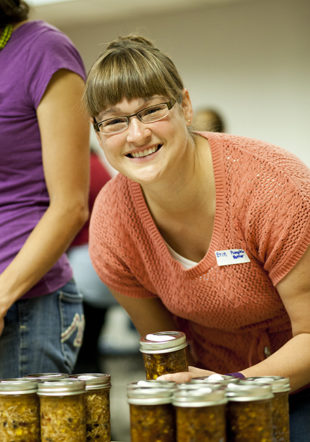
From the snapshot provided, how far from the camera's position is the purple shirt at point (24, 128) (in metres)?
1.46

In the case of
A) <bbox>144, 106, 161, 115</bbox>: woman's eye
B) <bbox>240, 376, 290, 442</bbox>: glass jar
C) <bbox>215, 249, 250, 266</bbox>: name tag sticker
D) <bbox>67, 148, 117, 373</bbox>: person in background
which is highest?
<bbox>144, 106, 161, 115</bbox>: woman's eye

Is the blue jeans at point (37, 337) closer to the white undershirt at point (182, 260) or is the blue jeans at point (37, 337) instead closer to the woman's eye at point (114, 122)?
the white undershirt at point (182, 260)

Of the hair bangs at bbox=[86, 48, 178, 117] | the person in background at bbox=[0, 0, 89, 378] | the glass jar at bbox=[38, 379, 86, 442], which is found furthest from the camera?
the person in background at bbox=[0, 0, 89, 378]

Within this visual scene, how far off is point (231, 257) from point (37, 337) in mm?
482

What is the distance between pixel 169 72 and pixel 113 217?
360 mm

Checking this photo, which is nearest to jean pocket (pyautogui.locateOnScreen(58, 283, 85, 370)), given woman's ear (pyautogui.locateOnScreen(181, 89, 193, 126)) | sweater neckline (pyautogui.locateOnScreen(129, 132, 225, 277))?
sweater neckline (pyautogui.locateOnScreen(129, 132, 225, 277))

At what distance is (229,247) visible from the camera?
134cm

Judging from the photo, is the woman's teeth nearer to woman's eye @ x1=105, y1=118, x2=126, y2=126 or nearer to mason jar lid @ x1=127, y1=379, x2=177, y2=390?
woman's eye @ x1=105, y1=118, x2=126, y2=126

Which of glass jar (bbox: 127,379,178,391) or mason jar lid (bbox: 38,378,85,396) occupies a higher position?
glass jar (bbox: 127,379,178,391)

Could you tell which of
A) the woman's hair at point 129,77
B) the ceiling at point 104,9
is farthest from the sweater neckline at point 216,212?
the ceiling at point 104,9

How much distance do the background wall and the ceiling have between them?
11 centimetres

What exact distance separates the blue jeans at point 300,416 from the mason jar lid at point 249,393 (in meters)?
0.42

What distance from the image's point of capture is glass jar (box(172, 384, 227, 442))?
925 mm

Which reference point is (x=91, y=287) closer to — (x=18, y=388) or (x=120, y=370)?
(x=120, y=370)
